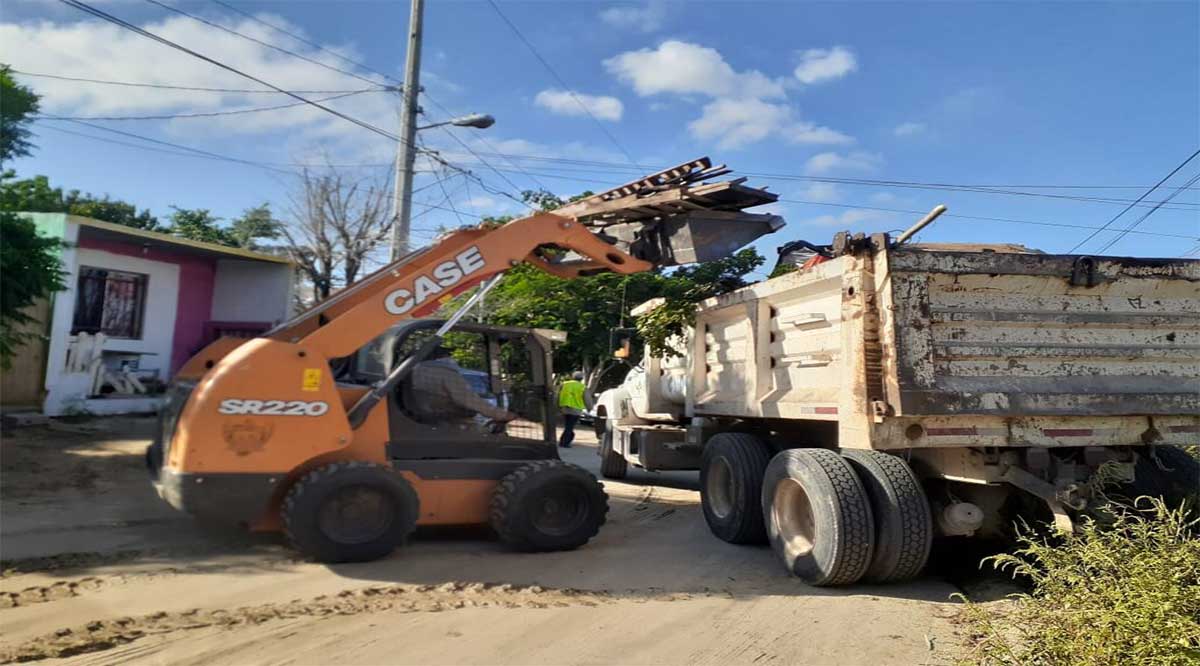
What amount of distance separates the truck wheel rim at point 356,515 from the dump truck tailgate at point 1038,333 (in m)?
3.57

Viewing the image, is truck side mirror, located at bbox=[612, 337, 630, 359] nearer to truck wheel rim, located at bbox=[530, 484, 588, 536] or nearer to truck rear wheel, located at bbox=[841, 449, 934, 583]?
truck wheel rim, located at bbox=[530, 484, 588, 536]

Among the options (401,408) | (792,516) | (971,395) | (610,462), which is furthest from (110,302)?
(971,395)

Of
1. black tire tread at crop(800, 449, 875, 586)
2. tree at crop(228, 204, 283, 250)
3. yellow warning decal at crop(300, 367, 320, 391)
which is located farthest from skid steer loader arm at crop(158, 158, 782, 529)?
tree at crop(228, 204, 283, 250)

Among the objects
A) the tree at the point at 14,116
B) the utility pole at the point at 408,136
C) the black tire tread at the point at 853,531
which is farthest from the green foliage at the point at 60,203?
the black tire tread at the point at 853,531

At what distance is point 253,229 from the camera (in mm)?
21234

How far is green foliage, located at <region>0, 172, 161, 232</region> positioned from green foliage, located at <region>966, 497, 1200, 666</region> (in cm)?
1115

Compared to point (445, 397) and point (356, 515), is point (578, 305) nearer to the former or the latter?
point (445, 397)

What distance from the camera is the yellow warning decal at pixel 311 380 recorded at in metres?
5.35

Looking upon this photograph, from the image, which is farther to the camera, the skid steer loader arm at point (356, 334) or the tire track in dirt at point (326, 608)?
the skid steer loader arm at point (356, 334)

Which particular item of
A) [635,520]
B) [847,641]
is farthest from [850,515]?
[635,520]

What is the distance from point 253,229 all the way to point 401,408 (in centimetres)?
1757

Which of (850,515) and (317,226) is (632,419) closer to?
(850,515)

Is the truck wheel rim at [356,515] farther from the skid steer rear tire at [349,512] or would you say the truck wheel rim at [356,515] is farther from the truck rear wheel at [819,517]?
the truck rear wheel at [819,517]

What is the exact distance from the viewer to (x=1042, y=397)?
4.83 m
